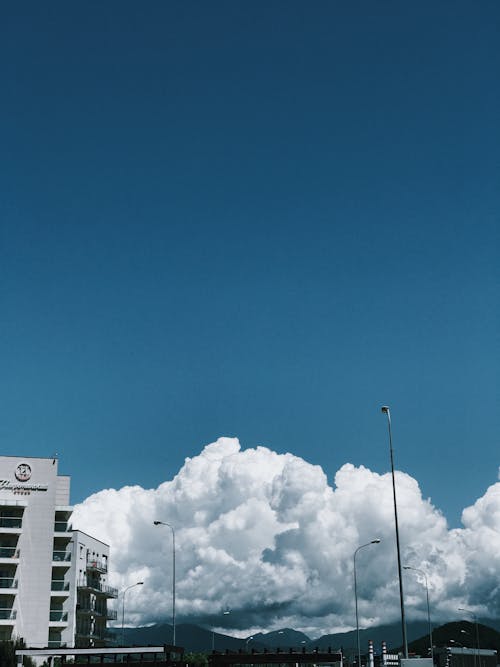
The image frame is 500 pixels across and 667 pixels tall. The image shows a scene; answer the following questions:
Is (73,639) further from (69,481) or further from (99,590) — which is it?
(69,481)

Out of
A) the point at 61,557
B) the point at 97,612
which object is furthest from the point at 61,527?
the point at 97,612

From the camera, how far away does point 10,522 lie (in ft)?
320

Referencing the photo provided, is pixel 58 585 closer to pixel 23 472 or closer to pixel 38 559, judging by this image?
pixel 38 559

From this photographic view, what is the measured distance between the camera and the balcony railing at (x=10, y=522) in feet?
319

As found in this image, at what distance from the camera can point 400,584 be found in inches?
1751

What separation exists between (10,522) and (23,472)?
5.75m

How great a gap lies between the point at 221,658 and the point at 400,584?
1662cm

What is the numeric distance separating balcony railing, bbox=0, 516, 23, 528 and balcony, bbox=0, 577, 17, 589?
582 cm

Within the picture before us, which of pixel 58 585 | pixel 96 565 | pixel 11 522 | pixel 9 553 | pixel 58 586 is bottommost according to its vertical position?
pixel 58 586

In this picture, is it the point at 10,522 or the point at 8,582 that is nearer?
the point at 8,582

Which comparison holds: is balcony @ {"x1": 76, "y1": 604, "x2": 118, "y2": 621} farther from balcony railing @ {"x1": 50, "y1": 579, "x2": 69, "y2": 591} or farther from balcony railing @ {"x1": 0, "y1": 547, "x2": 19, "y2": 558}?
balcony railing @ {"x1": 0, "y1": 547, "x2": 19, "y2": 558}

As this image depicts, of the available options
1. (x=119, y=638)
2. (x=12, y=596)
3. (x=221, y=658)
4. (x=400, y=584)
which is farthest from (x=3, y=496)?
(x=400, y=584)

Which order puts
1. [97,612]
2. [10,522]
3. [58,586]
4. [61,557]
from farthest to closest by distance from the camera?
[97,612], [61,557], [58,586], [10,522]

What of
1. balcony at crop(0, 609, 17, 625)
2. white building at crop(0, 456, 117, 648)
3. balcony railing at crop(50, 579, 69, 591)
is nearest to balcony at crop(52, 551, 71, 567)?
white building at crop(0, 456, 117, 648)
